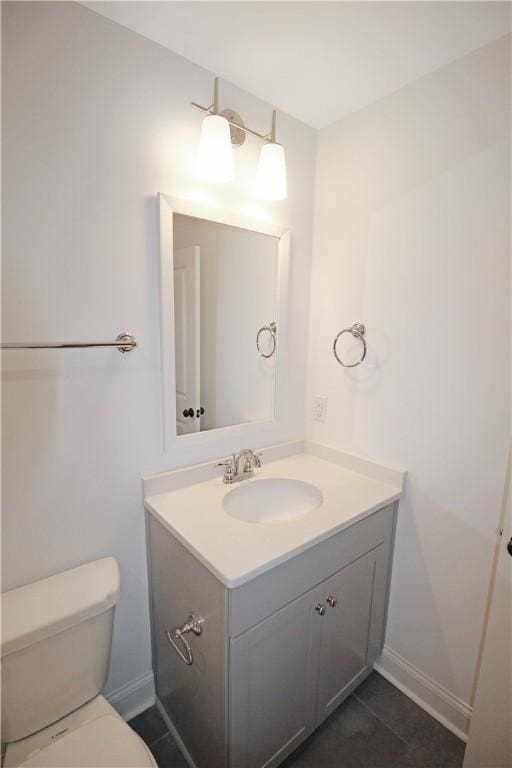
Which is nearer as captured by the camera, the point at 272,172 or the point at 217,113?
the point at 217,113

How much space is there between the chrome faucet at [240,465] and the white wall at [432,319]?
46cm

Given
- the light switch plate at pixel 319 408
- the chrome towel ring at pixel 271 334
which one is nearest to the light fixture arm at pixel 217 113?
the chrome towel ring at pixel 271 334

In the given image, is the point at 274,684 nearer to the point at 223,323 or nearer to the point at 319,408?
the point at 319,408

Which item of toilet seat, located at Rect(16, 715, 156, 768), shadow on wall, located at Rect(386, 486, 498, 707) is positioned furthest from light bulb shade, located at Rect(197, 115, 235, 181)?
toilet seat, located at Rect(16, 715, 156, 768)

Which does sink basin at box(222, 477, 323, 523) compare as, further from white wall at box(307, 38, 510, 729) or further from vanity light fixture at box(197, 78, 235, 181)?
vanity light fixture at box(197, 78, 235, 181)

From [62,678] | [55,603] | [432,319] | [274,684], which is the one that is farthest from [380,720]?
[432,319]

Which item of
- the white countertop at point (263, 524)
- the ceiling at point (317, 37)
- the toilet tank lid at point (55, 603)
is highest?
the ceiling at point (317, 37)

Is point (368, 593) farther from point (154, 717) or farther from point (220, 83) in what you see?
point (220, 83)

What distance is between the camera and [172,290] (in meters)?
1.23

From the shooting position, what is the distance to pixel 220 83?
1272mm

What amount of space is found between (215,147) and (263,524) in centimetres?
123

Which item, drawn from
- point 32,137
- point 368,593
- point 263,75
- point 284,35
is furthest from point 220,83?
point 368,593

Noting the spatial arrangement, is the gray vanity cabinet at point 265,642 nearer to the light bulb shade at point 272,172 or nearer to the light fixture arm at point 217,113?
the light bulb shade at point 272,172

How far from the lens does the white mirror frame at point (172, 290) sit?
3.91 ft
